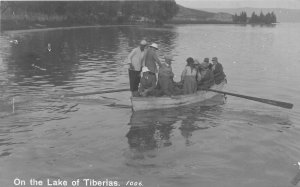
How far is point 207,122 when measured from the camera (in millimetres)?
20906

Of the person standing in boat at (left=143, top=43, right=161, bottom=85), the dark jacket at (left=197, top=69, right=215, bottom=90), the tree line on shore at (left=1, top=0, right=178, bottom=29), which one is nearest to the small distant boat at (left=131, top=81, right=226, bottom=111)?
the dark jacket at (left=197, top=69, right=215, bottom=90)

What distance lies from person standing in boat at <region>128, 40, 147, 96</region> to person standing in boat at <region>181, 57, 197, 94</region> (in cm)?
272

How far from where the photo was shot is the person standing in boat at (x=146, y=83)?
21688mm

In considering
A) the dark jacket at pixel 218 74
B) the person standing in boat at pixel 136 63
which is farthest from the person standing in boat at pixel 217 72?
the person standing in boat at pixel 136 63

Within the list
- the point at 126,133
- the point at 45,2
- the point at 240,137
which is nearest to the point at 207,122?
the point at 240,137

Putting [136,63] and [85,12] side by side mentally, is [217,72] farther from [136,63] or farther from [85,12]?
[85,12]

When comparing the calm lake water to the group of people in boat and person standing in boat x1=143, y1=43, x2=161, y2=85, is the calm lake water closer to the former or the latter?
the group of people in boat

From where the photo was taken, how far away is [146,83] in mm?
21938

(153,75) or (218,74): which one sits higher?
(153,75)

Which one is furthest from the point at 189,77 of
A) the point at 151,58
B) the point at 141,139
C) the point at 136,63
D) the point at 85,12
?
the point at 85,12

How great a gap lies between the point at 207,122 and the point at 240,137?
8.57 feet

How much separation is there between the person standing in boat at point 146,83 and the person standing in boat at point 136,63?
433 mm

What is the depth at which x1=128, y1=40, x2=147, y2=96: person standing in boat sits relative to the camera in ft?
71.9

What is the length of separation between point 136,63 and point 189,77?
321 cm
